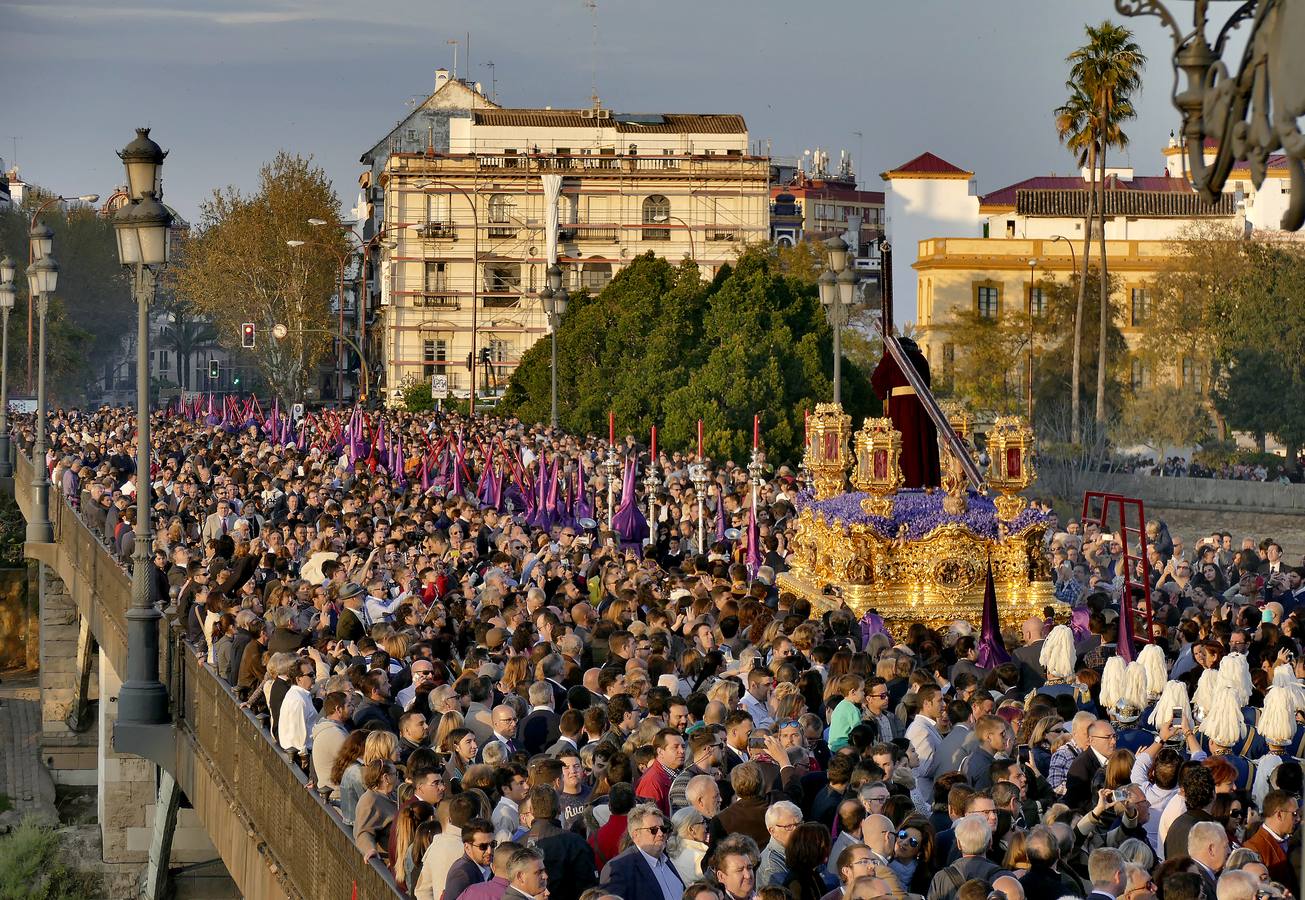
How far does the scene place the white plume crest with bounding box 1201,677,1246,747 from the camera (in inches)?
441

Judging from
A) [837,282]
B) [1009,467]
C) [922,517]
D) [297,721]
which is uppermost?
[837,282]

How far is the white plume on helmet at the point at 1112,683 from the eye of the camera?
12.9 metres

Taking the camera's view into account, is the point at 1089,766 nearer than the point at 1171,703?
Yes

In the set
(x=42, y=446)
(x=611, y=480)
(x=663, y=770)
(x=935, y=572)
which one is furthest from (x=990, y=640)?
(x=42, y=446)

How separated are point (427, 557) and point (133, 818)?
490 inches

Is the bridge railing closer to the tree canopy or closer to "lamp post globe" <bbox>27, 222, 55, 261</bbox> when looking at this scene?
"lamp post globe" <bbox>27, 222, 55, 261</bbox>

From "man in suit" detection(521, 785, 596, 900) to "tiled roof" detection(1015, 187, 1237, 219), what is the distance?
8344cm

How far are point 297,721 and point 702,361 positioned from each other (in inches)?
1417

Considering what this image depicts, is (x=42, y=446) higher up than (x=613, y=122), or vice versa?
(x=613, y=122)

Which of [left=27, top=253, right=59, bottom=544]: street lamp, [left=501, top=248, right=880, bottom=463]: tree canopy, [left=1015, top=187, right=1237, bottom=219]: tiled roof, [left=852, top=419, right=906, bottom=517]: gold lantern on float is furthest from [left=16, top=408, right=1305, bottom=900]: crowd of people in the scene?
[left=1015, top=187, right=1237, bottom=219]: tiled roof

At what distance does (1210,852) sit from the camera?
8562 mm

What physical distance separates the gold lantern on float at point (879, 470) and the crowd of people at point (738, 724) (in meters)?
1.43

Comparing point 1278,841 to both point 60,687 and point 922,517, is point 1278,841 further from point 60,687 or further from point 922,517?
point 60,687

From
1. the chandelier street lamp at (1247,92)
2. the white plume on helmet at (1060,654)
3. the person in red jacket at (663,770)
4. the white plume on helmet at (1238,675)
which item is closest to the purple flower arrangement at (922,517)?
the white plume on helmet at (1060,654)
